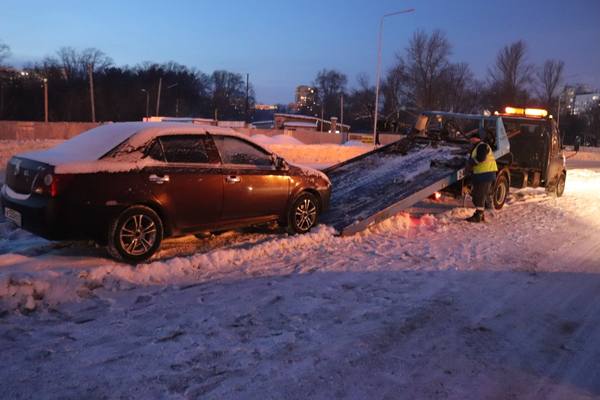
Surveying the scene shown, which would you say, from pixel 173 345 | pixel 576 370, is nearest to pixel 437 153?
pixel 576 370

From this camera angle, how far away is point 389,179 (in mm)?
10648

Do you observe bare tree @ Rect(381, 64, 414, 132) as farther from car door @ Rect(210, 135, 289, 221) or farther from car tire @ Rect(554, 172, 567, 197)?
car door @ Rect(210, 135, 289, 221)

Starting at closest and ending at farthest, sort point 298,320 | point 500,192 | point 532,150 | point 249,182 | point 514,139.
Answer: point 298,320 < point 249,182 < point 500,192 < point 532,150 < point 514,139

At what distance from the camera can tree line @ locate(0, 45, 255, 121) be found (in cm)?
7994

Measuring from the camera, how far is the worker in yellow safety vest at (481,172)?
10344 millimetres

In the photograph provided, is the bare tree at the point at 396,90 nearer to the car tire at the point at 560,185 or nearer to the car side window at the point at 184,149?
the car tire at the point at 560,185

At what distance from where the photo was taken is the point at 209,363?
3984 millimetres

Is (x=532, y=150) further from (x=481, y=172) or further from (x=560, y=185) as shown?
(x=481, y=172)

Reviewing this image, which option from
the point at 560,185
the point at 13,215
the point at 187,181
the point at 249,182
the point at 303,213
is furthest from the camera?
the point at 560,185

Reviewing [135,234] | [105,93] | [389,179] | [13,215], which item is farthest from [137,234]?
[105,93]

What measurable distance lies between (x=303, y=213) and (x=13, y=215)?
3.97m

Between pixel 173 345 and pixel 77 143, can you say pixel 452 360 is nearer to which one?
pixel 173 345

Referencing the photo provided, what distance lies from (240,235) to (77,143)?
2.67m

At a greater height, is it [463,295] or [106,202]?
[106,202]
